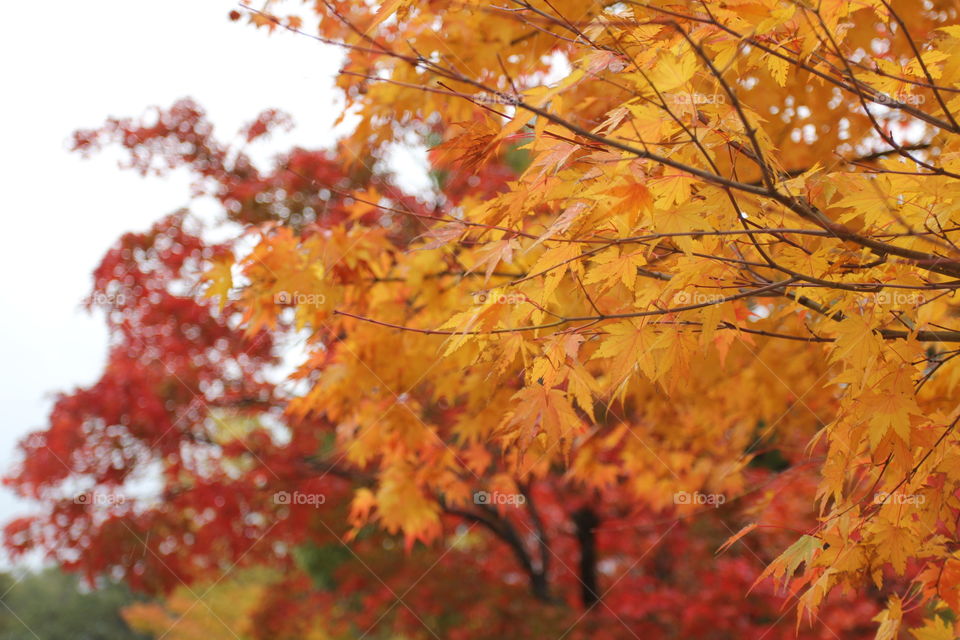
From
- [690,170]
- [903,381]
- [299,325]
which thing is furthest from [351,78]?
[903,381]

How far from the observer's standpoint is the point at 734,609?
20.3 feet

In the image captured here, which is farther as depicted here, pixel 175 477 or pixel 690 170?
pixel 175 477

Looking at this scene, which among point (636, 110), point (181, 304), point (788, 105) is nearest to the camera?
point (636, 110)

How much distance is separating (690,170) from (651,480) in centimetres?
433

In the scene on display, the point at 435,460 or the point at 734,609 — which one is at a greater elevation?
the point at 435,460

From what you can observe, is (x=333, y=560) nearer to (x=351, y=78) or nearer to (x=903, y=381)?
(x=351, y=78)

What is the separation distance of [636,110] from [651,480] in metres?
4.17

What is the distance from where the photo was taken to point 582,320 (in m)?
1.82

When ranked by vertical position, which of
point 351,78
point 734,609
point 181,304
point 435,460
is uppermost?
point 351,78

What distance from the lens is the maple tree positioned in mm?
1682

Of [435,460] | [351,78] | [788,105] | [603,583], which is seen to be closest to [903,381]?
[788,105]

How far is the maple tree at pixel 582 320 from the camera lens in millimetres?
1682

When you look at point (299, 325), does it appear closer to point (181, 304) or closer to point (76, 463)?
point (181, 304)

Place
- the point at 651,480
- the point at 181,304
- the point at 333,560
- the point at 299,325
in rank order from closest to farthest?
the point at 299,325 → the point at 651,480 → the point at 181,304 → the point at 333,560
